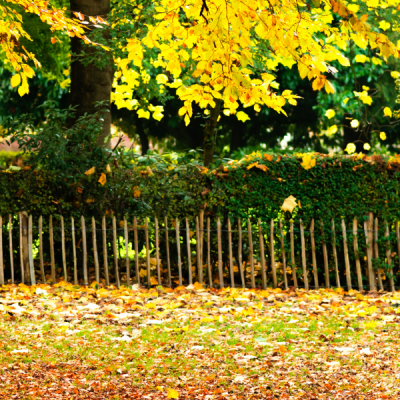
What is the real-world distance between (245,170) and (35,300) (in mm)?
3287

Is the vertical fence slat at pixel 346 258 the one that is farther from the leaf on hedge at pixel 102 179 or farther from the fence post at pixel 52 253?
the fence post at pixel 52 253

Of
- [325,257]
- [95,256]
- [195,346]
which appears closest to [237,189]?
[325,257]

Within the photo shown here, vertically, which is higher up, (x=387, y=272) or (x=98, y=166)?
(x=98, y=166)

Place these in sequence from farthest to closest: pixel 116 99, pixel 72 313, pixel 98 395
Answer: pixel 116 99, pixel 72 313, pixel 98 395

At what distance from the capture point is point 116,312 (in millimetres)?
6078

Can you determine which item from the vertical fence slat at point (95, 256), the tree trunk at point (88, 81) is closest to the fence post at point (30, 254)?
the vertical fence slat at point (95, 256)

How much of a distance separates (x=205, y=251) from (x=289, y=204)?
1.37 m

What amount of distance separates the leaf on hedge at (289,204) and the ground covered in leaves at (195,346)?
4.30ft

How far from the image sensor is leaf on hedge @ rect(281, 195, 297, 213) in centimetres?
779

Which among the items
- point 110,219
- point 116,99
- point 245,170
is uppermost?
point 116,99

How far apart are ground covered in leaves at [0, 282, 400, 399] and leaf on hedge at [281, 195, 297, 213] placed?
4.30 feet

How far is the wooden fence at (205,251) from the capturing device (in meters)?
7.68

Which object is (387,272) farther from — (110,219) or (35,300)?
(35,300)

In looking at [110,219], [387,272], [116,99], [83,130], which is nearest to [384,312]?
[387,272]
